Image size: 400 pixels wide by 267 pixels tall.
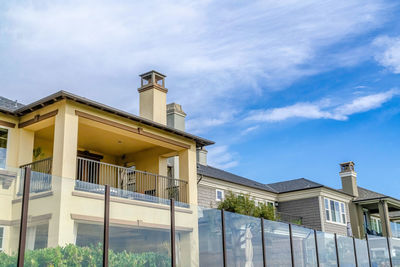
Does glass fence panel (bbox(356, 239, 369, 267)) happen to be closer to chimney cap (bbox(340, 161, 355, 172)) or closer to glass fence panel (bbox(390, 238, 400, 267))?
glass fence panel (bbox(390, 238, 400, 267))

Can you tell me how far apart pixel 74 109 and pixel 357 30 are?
14.3m

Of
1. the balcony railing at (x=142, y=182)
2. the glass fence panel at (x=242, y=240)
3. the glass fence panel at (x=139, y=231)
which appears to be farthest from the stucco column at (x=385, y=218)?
the glass fence panel at (x=139, y=231)

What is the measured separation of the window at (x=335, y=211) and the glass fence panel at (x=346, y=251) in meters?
9.81

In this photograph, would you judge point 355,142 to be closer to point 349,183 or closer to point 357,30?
point 349,183

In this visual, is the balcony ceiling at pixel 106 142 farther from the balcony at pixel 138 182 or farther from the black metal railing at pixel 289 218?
the black metal railing at pixel 289 218

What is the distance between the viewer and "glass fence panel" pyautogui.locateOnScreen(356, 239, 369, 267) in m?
17.8

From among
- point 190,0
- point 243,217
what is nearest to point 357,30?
point 190,0

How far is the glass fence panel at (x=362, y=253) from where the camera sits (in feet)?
58.4

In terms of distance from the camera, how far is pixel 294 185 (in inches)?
1142

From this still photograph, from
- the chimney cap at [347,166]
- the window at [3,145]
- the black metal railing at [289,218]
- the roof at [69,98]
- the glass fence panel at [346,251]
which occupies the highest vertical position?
the chimney cap at [347,166]

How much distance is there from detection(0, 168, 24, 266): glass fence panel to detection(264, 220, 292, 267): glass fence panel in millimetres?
7222

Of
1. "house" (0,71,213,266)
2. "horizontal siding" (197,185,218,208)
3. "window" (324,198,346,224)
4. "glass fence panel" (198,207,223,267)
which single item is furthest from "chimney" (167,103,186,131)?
"glass fence panel" (198,207,223,267)

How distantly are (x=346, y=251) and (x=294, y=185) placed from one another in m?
12.0

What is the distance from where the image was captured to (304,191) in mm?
27203
